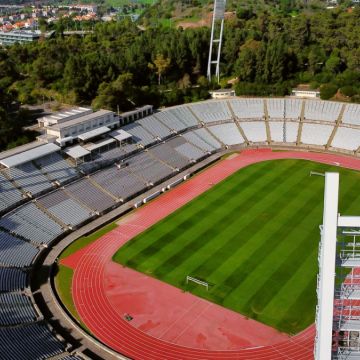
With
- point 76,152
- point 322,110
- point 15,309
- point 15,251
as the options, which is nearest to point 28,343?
point 15,309

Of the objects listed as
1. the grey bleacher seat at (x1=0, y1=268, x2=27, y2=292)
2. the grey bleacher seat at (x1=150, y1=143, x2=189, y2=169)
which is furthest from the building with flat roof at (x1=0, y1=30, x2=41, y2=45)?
the grey bleacher seat at (x1=0, y1=268, x2=27, y2=292)

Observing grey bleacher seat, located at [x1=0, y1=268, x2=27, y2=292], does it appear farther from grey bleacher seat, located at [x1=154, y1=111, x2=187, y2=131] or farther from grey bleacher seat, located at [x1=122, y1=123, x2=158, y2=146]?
grey bleacher seat, located at [x1=154, y1=111, x2=187, y2=131]

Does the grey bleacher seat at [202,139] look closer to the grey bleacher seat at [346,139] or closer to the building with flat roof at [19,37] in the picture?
the grey bleacher seat at [346,139]

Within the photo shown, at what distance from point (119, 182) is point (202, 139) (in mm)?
15763

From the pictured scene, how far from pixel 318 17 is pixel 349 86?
22.6 meters

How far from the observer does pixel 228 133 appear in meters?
62.8

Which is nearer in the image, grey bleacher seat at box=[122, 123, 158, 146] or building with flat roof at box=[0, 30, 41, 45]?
grey bleacher seat at box=[122, 123, 158, 146]

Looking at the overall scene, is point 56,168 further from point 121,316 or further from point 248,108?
point 248,108

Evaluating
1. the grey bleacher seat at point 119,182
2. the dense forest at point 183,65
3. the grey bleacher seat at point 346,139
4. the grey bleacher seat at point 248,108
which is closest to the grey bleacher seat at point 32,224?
the grey bleacher seat at point 119,182

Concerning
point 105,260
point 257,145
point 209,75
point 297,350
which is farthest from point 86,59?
point 297,350

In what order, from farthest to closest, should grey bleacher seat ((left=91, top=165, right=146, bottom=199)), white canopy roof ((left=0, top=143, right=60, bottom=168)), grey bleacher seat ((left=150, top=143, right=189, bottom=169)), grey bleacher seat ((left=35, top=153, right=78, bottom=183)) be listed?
grey bleacher seat ((left=150, top=143, right=189, bottom=169)), grey bleacher seat ((left=91, top=165, right=146, bottom=199)), grey bleacher seat ((left=35, top=153, right=78, bottom=183)), white canopy roof ((left=0, top=143, right=60, bottom=168))

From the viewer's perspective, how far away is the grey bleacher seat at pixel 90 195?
150ft

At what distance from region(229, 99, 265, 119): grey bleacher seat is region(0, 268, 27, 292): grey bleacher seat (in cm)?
3978

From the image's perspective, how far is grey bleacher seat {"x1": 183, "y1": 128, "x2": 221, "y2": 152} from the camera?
196 ft
